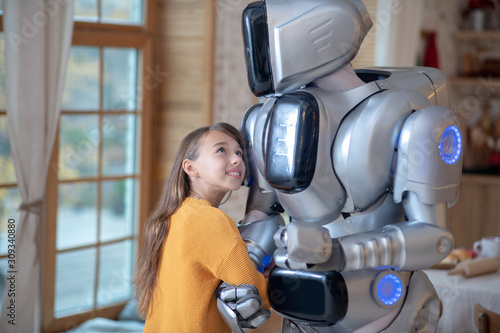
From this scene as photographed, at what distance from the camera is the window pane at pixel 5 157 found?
8.30ft

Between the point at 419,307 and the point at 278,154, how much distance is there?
0.46m

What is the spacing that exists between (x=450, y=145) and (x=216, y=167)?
1.73 feet

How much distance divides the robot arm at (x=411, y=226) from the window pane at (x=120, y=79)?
74.6 inches

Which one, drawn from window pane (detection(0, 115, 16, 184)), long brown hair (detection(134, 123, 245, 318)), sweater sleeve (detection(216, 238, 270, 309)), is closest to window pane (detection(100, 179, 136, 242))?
window pane (detection(0, 115, 16, 184))

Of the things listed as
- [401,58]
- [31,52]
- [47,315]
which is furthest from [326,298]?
[401,58]

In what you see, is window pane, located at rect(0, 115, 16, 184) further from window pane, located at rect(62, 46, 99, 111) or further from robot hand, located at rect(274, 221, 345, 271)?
robot hand, located at rect(274, 221, 345, 271)

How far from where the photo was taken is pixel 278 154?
1.34 meters

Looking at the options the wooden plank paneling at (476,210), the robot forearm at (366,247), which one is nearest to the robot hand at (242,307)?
the robot forearm at (366,247)

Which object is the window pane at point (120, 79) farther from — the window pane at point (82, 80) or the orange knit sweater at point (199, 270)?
the orange knit sweater at point (199, 270)

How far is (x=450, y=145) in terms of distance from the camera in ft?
4.20

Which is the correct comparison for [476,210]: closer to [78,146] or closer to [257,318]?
[78,146]

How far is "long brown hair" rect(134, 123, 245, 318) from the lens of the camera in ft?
4.61

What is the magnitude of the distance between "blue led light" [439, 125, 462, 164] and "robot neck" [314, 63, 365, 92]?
230 mm

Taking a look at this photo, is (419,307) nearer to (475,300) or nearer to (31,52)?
(475,300)
